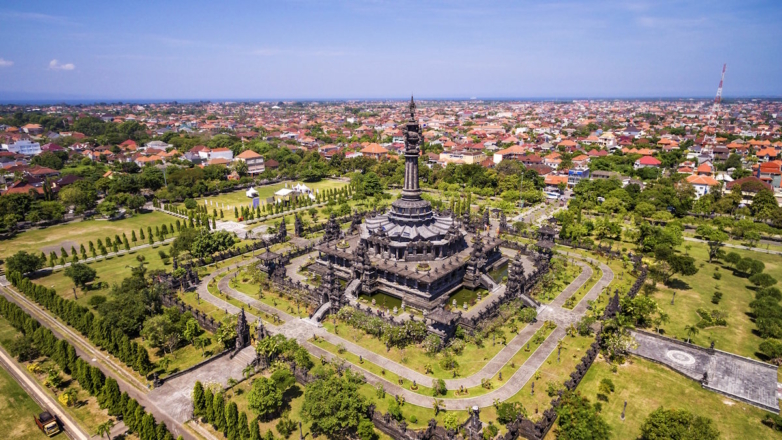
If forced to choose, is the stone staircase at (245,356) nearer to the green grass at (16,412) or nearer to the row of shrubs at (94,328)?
the row of shrubs at (94,328)

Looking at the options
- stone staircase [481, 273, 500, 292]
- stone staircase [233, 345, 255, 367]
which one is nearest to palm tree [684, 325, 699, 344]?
stone staircase [481, 273, 500, 292]

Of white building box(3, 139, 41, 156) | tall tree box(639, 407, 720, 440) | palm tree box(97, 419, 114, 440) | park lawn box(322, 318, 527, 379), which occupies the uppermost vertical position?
white building box(3, 139, 41, 156)

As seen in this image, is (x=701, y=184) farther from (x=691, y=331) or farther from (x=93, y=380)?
(x=93, y=380)

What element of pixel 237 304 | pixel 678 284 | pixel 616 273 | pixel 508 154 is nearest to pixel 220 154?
pixel 508 154

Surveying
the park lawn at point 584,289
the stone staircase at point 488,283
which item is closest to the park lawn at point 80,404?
the stone staircase at point 488,283

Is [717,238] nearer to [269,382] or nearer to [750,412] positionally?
[750,412]

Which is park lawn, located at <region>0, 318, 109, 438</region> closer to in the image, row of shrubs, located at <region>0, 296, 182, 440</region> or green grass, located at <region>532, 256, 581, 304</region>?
row of shrubs, located at <region>0, 296, 182, 440</region>

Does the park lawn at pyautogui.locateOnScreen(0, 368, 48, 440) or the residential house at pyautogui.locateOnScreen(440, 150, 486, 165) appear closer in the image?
the park lawn at pyautogui.locateOnScreen(0, 368, 48, 440)
